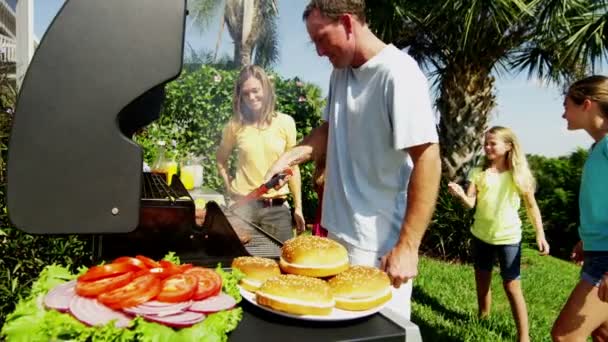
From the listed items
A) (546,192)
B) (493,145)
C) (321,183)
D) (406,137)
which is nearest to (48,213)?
(406,137)

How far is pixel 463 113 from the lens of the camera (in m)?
8.02

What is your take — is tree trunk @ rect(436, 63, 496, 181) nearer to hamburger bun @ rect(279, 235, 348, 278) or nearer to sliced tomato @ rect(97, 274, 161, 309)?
hamburger bun @ rect(279, 235, 348, 278)

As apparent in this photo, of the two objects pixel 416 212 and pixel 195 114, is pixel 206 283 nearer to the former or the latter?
pixel 416 212

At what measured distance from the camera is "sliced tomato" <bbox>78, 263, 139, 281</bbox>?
47.9 inches

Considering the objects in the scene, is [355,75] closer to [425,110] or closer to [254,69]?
[425,110]

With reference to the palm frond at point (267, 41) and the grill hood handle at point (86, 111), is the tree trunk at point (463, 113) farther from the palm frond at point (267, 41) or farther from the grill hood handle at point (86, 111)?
the grill hood handle at point (86, 111)

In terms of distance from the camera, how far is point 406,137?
5.88 ft

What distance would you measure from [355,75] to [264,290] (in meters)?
1.11

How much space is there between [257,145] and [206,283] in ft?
7.63

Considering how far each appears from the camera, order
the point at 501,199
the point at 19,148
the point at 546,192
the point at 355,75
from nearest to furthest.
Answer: the point at 19,148 < the point at 355,75 < the point at 501,199 < the point at 546,192

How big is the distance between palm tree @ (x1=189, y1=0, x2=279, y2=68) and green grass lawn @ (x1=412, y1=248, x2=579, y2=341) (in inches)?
217

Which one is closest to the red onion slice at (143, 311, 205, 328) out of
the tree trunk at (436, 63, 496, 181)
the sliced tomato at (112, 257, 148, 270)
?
the sliced tomato at (112, 257, 148, 270)

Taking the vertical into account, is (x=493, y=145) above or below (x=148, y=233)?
above

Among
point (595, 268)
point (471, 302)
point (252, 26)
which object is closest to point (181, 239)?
point (595, 268)
